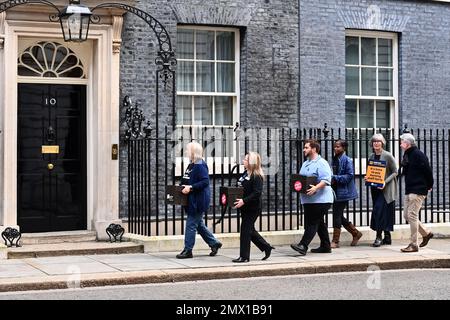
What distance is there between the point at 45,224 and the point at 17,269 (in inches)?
102

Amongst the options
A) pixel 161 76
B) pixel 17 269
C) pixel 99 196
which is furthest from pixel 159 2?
pixel 17 269

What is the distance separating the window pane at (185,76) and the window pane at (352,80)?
3.14 metres

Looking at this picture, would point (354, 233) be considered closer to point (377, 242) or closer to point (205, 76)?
point (377, 242)

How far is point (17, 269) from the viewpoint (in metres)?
10.7

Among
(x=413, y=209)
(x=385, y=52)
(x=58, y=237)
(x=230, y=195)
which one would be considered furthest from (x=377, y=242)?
(x=58, y=237)

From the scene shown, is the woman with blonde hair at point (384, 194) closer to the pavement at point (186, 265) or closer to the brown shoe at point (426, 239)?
the pavement at point (186, 265)

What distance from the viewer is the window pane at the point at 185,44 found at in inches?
563

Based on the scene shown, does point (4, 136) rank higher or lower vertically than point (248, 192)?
higher

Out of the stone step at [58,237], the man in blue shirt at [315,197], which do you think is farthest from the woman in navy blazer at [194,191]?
the stone step at [58,237]

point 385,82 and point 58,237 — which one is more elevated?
point 385,82

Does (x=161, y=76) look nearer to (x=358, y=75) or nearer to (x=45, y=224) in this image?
(x=45, y=224)

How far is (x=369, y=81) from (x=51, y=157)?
6.37 meters

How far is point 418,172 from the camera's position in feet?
40.7

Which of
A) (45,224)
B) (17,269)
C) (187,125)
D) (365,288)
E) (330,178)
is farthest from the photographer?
(187,125)
